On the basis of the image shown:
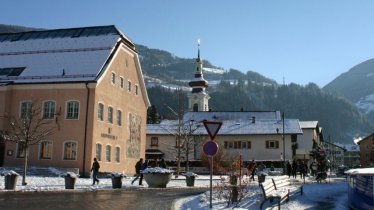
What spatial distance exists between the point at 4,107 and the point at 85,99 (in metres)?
6.66

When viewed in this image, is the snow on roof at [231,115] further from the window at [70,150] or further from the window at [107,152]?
the window at [70,150]

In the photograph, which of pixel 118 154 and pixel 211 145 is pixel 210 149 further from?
pixel 118 154

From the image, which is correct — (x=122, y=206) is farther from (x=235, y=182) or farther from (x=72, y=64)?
(x=72, y=64)

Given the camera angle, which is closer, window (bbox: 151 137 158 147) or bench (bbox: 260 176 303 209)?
bench (bbox: 260 176 303 209)

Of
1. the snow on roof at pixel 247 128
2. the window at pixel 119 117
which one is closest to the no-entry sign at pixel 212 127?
the window at pixel 119 117

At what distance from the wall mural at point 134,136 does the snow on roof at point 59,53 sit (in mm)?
7451

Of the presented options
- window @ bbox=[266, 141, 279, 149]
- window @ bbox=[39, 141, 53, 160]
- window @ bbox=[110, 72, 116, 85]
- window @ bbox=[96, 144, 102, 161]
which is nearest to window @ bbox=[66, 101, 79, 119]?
window @ bbox=[39, 141, 53, 160]

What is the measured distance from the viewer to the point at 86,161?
35281 millimetres

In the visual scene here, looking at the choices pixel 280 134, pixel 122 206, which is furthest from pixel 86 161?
pixel 280 134

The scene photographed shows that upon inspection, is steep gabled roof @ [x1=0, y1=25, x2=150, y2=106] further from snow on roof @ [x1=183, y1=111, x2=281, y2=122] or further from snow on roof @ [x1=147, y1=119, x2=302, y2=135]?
snow on roof @ [x1=183, y1=111, x2=281, y2=122]

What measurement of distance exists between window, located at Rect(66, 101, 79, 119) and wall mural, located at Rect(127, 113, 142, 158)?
775 cm

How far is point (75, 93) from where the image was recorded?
36188mm

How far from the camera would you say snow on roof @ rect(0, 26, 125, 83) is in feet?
123

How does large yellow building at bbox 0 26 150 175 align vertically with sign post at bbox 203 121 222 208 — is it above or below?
above
